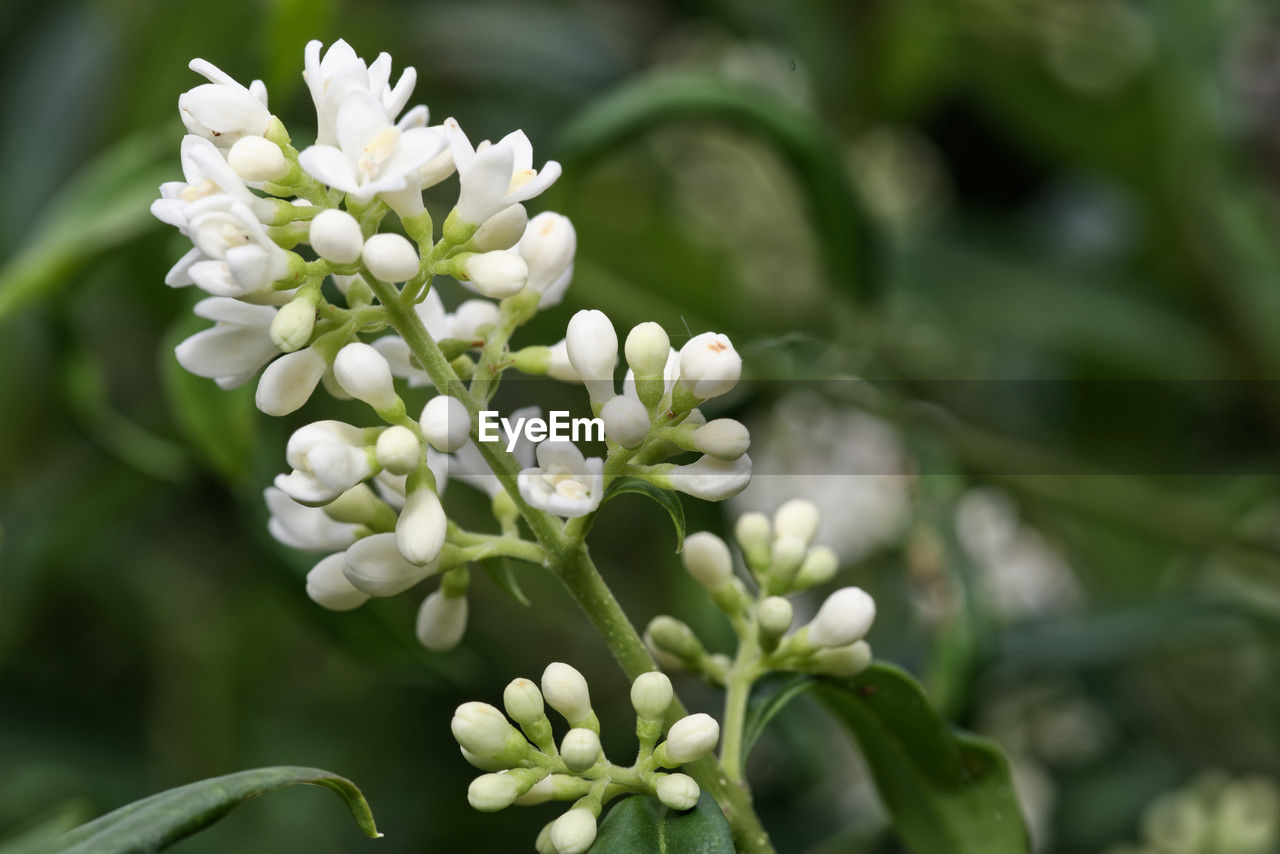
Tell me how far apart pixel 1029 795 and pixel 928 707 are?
4.04 ft

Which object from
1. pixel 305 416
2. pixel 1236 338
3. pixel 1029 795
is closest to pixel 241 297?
pixel 305 416

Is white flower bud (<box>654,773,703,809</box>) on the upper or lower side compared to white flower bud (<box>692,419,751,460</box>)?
lower

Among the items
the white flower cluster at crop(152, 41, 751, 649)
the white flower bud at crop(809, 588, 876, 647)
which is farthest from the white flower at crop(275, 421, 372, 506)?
the white flower bud at crop(809, 588, 876, 647)

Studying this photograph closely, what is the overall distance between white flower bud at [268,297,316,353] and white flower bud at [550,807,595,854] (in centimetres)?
33

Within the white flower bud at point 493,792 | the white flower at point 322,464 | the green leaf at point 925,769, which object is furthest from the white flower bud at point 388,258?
the green leaf at point 925,769

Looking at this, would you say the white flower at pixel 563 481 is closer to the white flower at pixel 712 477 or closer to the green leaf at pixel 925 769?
the white flower at pixel 712 477

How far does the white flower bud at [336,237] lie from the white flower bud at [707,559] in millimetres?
324

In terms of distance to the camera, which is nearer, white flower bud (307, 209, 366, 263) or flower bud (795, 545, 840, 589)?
white flower bud (307, 209, 366, 263)

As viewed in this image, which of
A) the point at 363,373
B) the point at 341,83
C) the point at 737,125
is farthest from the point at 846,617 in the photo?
the point at 737,125

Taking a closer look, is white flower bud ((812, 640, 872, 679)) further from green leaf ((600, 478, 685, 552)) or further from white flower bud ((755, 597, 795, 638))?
green leaf ((600, 478, 685, 552))

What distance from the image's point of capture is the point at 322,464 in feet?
2.35

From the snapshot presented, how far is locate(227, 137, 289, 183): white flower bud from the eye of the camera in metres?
0.74

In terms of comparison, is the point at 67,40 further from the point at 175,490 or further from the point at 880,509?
the point at 880,509

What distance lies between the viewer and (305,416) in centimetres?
184
